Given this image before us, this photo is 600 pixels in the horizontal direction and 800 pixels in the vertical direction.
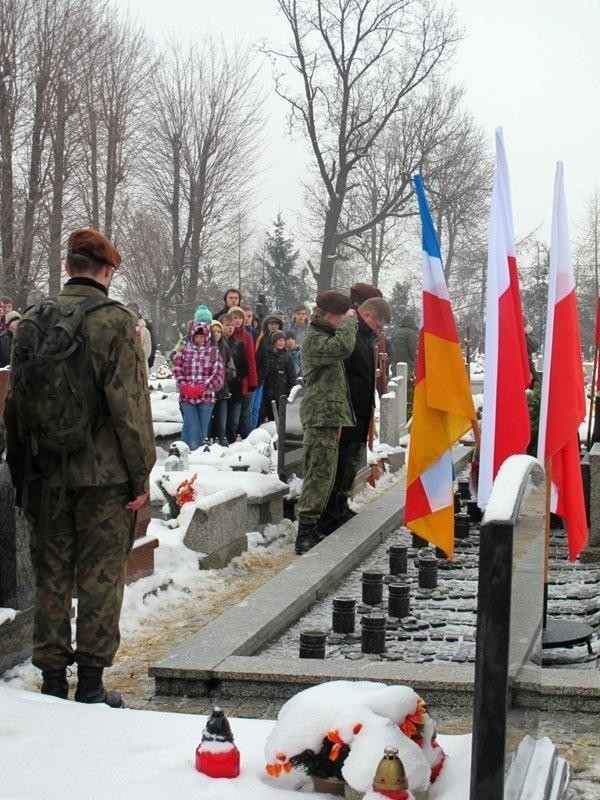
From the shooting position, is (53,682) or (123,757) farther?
(53,682)

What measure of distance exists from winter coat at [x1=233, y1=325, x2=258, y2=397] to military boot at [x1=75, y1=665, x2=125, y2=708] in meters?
10.7

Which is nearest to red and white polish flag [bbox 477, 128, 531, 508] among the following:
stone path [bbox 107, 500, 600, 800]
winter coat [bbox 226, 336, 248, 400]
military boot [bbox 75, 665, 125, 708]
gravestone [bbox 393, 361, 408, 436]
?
stone path [bbox 107, 500, 600, 800]

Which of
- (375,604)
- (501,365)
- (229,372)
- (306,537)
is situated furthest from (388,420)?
(501,365)

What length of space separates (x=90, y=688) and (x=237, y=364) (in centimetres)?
1060

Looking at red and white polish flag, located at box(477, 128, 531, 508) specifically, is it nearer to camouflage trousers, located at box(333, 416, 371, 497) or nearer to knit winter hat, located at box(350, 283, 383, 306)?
camouflage trousers, located at box(333, 416, 371, 497)

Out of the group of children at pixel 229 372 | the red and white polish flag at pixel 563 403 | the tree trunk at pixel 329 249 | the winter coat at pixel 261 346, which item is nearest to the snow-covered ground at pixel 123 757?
the red and white polish flag at pixel 563 403

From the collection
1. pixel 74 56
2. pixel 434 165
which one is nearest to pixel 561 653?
pixel 74 56

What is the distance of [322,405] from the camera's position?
31.8 feet

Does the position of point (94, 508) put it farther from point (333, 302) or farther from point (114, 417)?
point (333, 302)

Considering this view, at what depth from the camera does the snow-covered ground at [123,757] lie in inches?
158

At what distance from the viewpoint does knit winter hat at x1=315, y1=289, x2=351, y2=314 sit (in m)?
9.45

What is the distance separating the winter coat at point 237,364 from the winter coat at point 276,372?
0.97m

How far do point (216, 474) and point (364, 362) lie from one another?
1.55 meters

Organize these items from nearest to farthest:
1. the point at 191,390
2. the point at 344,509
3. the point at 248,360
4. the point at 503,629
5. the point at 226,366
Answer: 1. the point at 503,629
2. the point at 344,509
3. the point at 191,390
4. the point at 226,366
5. the point at 248,360
